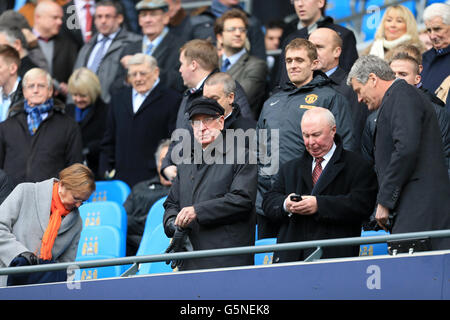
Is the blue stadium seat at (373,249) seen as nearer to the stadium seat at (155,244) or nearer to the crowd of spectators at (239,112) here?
the crowd of spectators at (239,112)

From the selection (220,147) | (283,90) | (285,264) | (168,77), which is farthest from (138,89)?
(285,264)

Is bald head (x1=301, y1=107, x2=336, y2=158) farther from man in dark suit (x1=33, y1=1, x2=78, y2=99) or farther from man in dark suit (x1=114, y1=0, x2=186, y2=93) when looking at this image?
man in dark suit (x1=33, y1=1, x2=78, y2=99)

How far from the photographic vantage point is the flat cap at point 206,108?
7.00 meters

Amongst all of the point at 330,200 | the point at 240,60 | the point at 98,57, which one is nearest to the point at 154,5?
the point at 98,57

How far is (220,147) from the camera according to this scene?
6.98 metres

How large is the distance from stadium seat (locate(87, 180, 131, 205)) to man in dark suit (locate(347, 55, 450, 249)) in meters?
3.84

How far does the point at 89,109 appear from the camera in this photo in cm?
1089

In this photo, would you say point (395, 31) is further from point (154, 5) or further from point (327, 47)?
point (154, 5)

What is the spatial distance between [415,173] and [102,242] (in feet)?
10.9

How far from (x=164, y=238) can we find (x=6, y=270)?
180 centimetres

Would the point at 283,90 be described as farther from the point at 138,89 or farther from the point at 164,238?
the point at 138,89

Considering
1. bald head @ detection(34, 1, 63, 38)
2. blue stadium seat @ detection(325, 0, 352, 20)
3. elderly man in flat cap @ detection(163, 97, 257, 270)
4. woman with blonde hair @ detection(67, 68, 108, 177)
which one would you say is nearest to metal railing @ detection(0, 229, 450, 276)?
elderly man in flat cap @ detection(163, 97, 257, 270)

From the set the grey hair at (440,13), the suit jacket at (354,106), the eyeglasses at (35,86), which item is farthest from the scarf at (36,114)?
the grey hair at (440,13)

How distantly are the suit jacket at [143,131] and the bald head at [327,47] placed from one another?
6.72 feet
